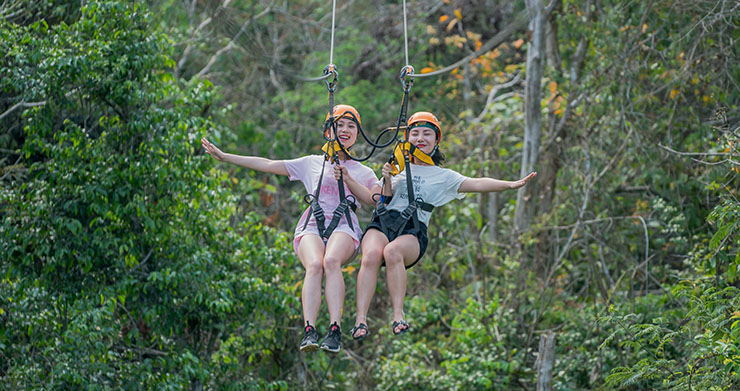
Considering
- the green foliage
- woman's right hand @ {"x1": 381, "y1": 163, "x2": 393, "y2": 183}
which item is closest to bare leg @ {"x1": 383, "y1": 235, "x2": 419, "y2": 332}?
woman's right hand @ {"x1": 381, "y1": 163, "x2": 393, "y2": 183}

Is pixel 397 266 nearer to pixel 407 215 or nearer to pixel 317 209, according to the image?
pixel 407 215

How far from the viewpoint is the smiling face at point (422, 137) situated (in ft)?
20.5

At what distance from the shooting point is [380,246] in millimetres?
5988

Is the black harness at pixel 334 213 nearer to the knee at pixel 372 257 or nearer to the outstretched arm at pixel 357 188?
the outstretched arm at pixel 357 188

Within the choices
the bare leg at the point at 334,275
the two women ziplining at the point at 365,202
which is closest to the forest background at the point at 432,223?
the two women ziplining at the point at 365,202

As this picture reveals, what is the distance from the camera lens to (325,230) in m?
6.02

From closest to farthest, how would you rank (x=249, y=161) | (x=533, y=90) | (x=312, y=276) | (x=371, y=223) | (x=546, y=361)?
(x=312, y=276) < (x=371, y=223) < (x=249, y=161) < (x=546, y=361) < (x=533, y=90)

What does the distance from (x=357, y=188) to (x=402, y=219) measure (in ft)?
1.11

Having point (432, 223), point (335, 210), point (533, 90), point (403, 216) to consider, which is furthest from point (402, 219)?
point (432, 223)

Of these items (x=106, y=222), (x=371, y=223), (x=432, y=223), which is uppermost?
(x=371, y=223)

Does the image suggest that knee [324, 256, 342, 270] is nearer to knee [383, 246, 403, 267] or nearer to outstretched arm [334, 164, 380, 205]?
knee [383, 246, 403, 267]

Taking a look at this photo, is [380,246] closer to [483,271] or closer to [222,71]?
[483,271]

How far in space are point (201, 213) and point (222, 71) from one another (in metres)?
7.75

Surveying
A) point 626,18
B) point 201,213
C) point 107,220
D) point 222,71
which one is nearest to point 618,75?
point 626,18
